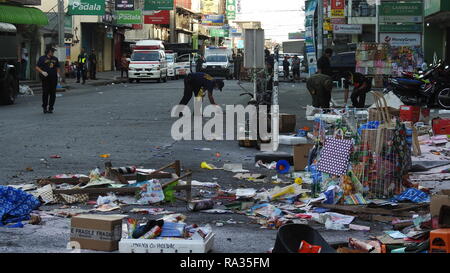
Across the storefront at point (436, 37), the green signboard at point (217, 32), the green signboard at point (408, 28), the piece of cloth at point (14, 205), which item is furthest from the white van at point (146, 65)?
the green signboard at point (217, 32)

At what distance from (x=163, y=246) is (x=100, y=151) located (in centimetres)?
782

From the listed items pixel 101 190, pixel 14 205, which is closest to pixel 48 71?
pixel 101 190

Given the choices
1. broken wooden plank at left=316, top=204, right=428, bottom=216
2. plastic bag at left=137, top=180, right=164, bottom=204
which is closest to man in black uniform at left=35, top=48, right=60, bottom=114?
plastic bag at left=137, top=180, right=164, bottom=204

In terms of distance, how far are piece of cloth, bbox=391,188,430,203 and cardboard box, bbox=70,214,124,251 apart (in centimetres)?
360

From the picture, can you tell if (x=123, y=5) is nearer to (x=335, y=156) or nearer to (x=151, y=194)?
(x=335, y=156)

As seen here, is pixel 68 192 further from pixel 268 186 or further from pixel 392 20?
pixel 392 20

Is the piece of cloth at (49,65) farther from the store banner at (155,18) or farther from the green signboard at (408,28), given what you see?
the store banner at (155,18)

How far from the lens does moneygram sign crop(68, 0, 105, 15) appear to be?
139 feet

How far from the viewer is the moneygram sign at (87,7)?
4226 cm

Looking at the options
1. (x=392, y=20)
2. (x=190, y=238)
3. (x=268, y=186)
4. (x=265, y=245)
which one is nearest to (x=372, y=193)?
(x=268, y=186)

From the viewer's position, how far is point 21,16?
37562 millimetres

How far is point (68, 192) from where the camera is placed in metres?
8.84

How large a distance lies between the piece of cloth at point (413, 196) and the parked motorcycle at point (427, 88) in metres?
15.9
